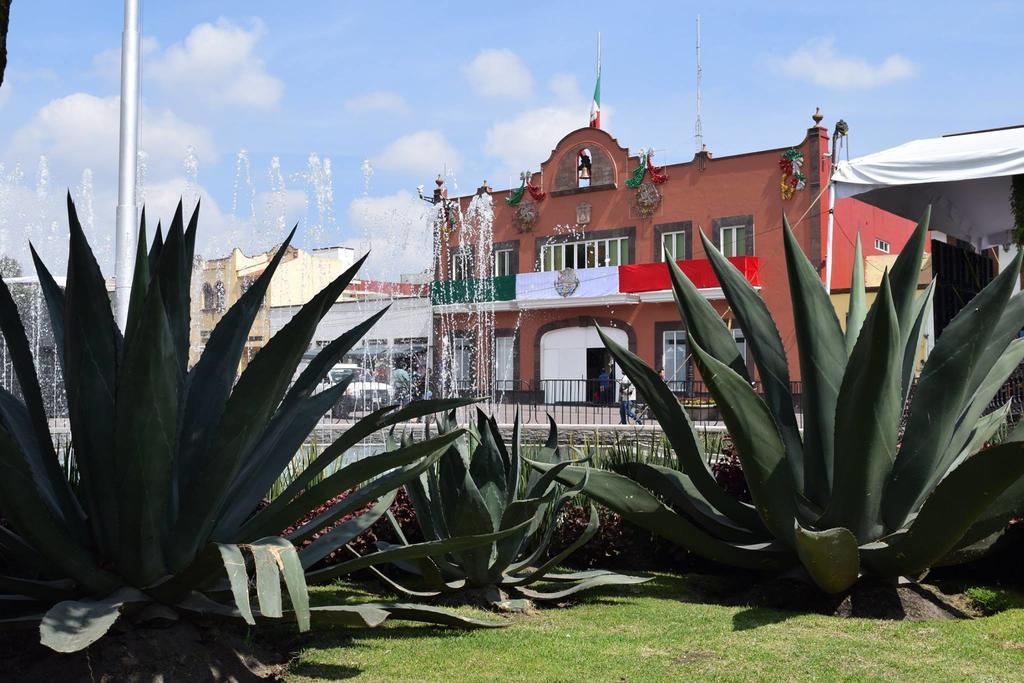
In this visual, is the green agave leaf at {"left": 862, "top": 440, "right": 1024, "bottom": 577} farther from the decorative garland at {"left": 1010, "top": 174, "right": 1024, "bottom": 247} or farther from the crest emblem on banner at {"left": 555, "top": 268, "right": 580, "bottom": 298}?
the crest emblem on banner at {"left": 555, "top": 268, "right": 580, "bottom": 298}

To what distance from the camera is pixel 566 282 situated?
30.4 meters

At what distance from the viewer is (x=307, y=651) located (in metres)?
3.88

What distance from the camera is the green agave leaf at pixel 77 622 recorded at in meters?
2.69

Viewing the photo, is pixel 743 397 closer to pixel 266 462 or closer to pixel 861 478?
pixel 861 478

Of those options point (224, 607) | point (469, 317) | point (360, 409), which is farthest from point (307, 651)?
point (469, 317)

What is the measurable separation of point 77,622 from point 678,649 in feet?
7.15

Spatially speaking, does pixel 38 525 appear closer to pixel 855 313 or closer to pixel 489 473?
pixel 489 473

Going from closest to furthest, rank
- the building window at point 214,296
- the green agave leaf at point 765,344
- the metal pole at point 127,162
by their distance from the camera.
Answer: the green agave leaf at point 765,344 < the metal pole at point 127,162 < the building window at point 214,296

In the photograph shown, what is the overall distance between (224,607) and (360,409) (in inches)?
815

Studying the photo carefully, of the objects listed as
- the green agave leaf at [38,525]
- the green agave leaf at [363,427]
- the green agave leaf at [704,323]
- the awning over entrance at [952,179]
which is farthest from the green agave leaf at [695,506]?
the awning over entrance at [952,179]

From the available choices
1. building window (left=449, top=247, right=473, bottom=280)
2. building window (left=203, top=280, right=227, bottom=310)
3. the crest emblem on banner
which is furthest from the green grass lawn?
building window (left=203, top=280, right=227, bottom=310)

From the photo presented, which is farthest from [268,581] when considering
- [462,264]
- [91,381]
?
[462,264]

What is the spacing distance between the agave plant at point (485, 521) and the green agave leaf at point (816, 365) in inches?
40.8

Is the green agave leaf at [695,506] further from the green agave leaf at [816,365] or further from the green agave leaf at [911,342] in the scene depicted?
the green agave leaf at [911,342]
